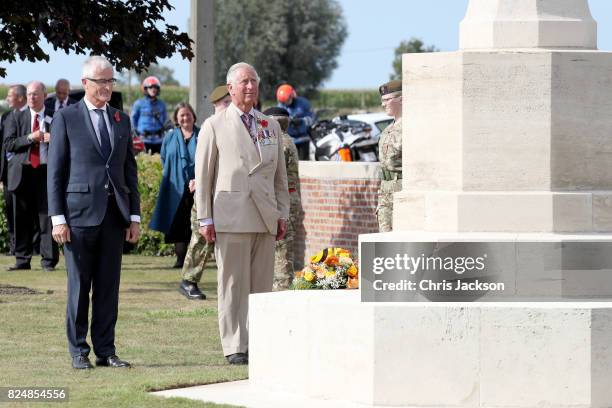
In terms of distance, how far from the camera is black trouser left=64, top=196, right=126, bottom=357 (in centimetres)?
986

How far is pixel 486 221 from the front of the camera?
858cm

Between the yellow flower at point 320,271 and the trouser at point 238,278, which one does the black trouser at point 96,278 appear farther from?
the yellow flower at point 320,271

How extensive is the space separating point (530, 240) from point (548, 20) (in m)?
1.34

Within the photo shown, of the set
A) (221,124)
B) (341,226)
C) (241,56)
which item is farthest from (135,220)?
(241,56)

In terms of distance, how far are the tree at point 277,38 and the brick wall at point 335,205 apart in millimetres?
65584

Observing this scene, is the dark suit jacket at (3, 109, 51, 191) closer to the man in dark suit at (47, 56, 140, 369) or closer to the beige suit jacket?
the beige suit jacket

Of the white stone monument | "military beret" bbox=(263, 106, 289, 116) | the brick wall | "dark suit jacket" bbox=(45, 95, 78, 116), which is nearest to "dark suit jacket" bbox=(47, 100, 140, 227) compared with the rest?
the white stone monument

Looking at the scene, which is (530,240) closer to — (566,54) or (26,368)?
(566,54)

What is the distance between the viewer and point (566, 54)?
28.1 ft

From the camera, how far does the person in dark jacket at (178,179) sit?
15.4 meters

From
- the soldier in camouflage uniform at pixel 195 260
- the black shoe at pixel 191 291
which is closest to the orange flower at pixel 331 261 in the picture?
the soldier in camouflage uniform at pixel 195 260

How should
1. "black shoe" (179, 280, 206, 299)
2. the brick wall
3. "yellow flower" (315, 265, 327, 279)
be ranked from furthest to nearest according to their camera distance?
the brick wall, "black shoe" (179, 280, 206, 299), "yellow flower" (315, 265, 327, 279)

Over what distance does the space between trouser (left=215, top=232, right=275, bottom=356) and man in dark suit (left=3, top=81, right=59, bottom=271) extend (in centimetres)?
661

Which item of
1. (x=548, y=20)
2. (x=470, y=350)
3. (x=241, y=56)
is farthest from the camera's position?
(x=241, y=56)
